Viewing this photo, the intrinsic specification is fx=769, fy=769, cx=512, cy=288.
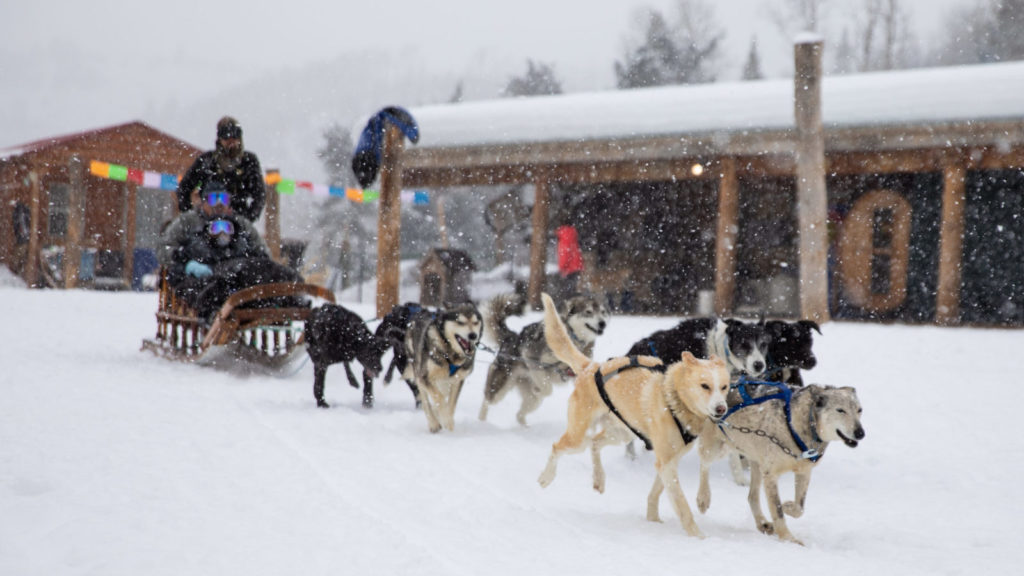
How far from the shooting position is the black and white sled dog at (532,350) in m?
6.34

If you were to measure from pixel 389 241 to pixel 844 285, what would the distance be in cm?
769

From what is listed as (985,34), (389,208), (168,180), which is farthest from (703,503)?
(985,34)

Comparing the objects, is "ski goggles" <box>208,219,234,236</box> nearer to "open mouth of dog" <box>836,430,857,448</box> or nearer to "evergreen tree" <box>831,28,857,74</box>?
"open mouth of dog" <box>836,430,857,448</box>

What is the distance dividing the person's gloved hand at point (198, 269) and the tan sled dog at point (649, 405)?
479 centimetres

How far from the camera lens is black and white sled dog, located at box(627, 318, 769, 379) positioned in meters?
4.84

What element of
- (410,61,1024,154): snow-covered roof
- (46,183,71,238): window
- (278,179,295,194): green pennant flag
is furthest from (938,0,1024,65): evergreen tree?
(46,183,71,238): window

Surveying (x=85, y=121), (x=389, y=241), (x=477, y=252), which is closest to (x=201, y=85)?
(x=85, y=121)

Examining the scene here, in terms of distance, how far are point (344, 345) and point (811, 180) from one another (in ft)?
20.5

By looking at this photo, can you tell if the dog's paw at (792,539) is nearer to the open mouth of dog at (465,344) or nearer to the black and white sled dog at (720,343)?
the black and white sled dog at (720,343)

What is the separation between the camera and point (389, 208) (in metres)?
10.6

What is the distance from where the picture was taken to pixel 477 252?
3512cm

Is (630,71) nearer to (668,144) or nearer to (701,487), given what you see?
(668,144)

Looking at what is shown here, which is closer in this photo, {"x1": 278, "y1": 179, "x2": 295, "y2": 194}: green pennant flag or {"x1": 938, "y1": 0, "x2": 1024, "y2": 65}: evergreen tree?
{"x1": 278, "y1": 179, "x2": 295, "y2": 194}: green pennant flag

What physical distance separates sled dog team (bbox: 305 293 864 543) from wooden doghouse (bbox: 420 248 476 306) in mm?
9488
